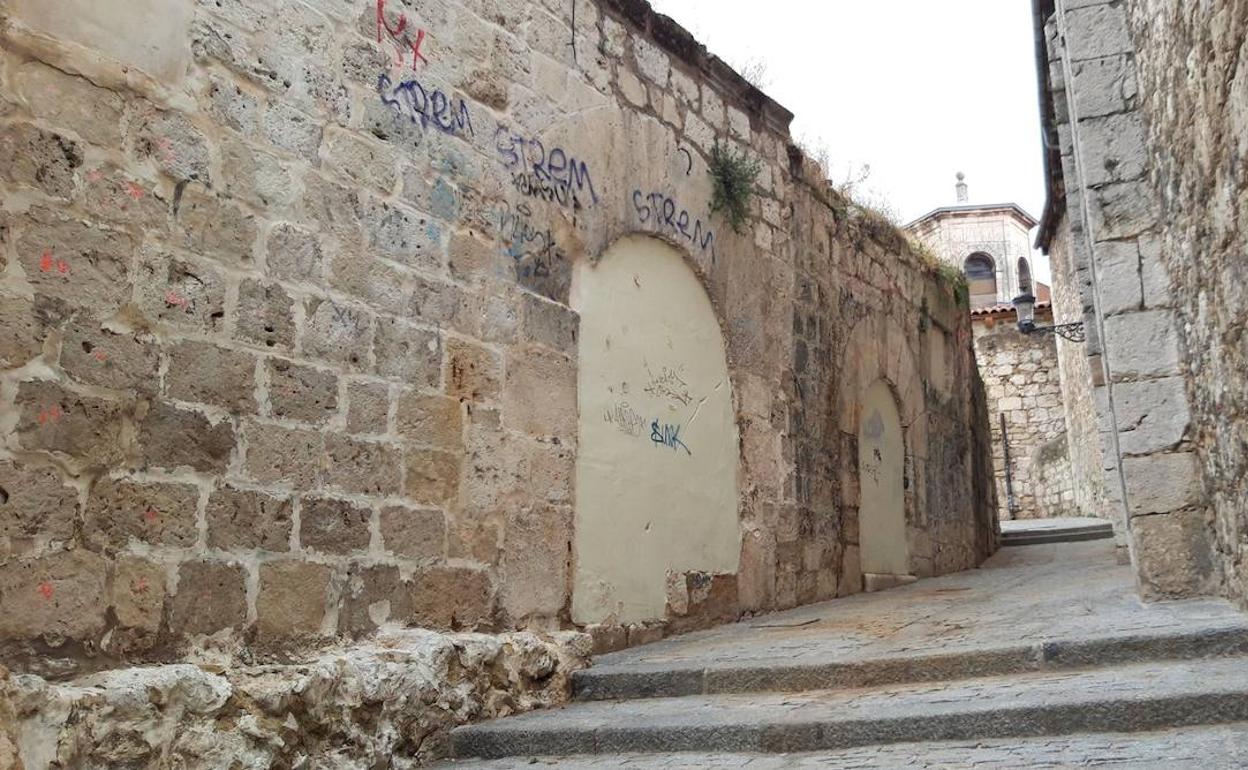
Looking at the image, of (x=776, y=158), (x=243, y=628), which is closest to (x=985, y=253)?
(x=776, y=158)

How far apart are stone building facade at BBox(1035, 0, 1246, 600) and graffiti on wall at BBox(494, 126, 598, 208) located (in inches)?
93.5

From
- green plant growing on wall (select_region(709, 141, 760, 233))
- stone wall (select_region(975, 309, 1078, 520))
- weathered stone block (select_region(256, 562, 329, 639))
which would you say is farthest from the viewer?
stone wall (select_region(975, 309, 1078, 520))

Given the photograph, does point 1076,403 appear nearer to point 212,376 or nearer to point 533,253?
point 533,253

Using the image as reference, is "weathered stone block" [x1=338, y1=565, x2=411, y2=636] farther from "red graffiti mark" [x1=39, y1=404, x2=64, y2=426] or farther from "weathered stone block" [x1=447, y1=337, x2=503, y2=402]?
"red graffiti mark" [x1=39, y1=404, x2=64, y2=426]

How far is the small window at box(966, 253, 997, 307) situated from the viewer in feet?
115

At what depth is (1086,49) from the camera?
16.8ft

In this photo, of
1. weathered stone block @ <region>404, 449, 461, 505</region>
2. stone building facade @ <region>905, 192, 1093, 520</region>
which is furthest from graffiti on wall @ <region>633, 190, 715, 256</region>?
stone building facade @ <region>905, 192, 1093, 520</region>

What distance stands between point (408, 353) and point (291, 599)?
3.31ft

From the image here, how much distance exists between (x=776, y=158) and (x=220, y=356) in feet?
14.7

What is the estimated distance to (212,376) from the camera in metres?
3.27

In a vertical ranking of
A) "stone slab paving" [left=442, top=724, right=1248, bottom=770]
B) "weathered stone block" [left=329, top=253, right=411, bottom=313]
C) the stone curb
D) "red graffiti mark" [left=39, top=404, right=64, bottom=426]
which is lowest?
"stone slab paving" [left=442, top=724, right=1248, bottom=770]

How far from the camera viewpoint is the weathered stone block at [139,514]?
2.92 m

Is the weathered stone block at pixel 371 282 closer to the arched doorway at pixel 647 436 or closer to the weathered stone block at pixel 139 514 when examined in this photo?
the weathered stone block at pixel 139 514

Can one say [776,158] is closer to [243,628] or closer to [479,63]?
[479,63]
